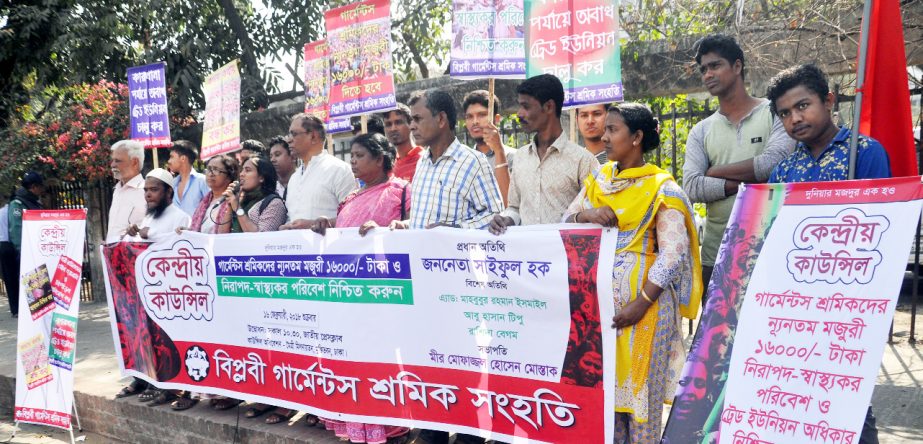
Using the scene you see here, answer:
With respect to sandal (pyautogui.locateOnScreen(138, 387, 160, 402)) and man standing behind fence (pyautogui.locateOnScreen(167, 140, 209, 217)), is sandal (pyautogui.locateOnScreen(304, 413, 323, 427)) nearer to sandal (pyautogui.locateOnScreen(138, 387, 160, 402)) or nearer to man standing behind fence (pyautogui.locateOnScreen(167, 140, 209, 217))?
sandal (pyautogui.locateOnScreen(138, 387, 160, 402))

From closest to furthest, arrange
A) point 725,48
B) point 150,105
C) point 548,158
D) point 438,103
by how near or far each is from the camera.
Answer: point 725,48 < point 548,158 < point 438,103 < point 150,105

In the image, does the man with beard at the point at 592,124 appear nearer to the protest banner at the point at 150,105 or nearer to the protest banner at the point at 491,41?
the protest banner at the point at 491,41

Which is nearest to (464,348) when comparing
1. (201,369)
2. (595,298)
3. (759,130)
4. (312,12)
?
(595,298)

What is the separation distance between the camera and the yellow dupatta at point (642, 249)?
9.54 ft

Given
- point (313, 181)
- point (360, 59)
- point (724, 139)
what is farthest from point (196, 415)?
Answer: point (724, 139)

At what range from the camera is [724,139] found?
3.44 m

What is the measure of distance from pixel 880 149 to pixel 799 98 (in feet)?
1.08

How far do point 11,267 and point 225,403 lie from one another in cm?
721

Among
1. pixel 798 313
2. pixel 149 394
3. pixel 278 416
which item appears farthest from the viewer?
pixel 149 394

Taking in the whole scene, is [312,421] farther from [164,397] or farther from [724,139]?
[724,139]

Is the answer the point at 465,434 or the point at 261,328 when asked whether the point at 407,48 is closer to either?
the point at 261,328

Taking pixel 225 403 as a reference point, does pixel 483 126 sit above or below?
above

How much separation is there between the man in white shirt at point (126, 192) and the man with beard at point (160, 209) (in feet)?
1.21

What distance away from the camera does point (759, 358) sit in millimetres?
2391
